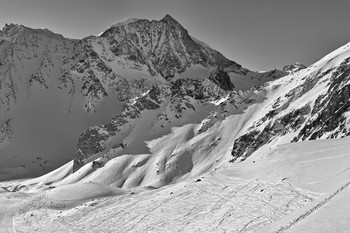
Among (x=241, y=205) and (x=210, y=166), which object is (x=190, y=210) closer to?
(x=241, y=205)

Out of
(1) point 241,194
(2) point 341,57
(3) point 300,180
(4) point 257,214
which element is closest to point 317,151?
(3) point 300,180

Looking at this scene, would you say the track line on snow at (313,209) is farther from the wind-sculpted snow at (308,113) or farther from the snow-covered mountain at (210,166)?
the wind-sculpted snow at (308,113)

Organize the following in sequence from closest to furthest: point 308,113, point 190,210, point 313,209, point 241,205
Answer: point 313,209, point 241,205, point 190,210, point 308,113

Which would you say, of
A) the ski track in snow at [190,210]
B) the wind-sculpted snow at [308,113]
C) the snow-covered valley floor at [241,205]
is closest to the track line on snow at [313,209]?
the snow-covered valley floor at [241,205]

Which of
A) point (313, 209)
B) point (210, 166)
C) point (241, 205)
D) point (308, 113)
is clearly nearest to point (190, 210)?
point (241, 205)

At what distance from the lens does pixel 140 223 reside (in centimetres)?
2772

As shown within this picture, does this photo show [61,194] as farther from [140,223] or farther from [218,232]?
[218,232]

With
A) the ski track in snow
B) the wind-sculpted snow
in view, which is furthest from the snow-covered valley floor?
the wind-sculpted snow

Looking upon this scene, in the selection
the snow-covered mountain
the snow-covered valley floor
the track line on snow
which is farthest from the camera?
the snow-covered mountain

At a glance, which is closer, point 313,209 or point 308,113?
point 313,209

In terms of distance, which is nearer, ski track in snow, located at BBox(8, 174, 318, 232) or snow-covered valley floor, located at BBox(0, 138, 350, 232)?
snow-covered valley floor, located at BBox(0, 138, 350, 232)

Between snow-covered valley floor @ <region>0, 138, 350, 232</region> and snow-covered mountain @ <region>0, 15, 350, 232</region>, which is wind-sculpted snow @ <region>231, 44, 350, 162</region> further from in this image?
snow-covered valley floor @ <region>0, 138, 350, 232</region>

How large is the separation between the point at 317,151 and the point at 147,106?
154233mm

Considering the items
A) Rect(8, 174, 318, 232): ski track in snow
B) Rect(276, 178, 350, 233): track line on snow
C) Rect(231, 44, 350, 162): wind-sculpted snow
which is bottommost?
Rect(8, 174, 318, 232): ski track in snow
